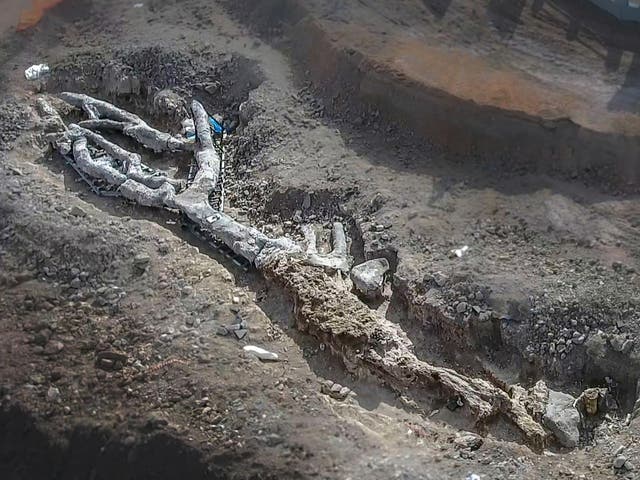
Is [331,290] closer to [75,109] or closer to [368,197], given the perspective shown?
[368,197]

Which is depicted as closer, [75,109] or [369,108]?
[369,108]

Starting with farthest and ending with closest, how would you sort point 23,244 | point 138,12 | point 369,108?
point 138,12 < point 369,108 < point 23,244

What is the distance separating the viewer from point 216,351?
10070mm

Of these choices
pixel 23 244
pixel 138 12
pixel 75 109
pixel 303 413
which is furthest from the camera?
pixel 138 12

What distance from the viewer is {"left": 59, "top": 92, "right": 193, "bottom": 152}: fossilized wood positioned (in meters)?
13.8

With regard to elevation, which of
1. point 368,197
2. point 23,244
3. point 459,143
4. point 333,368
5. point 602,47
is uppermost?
→ point 602,47

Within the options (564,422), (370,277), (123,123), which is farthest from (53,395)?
(564,422)

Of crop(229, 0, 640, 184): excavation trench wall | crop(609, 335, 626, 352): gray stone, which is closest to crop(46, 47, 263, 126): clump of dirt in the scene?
crop(229, 0, 640, 184): excavation trench wall

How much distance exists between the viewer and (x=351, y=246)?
38.7 ft

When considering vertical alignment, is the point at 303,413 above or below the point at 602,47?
below

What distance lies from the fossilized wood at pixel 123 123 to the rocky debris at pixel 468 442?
6.95 meters

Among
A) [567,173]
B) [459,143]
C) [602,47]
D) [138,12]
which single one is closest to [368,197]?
[459,143]

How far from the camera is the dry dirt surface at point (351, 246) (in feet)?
30.5

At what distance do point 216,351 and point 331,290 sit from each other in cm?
167
